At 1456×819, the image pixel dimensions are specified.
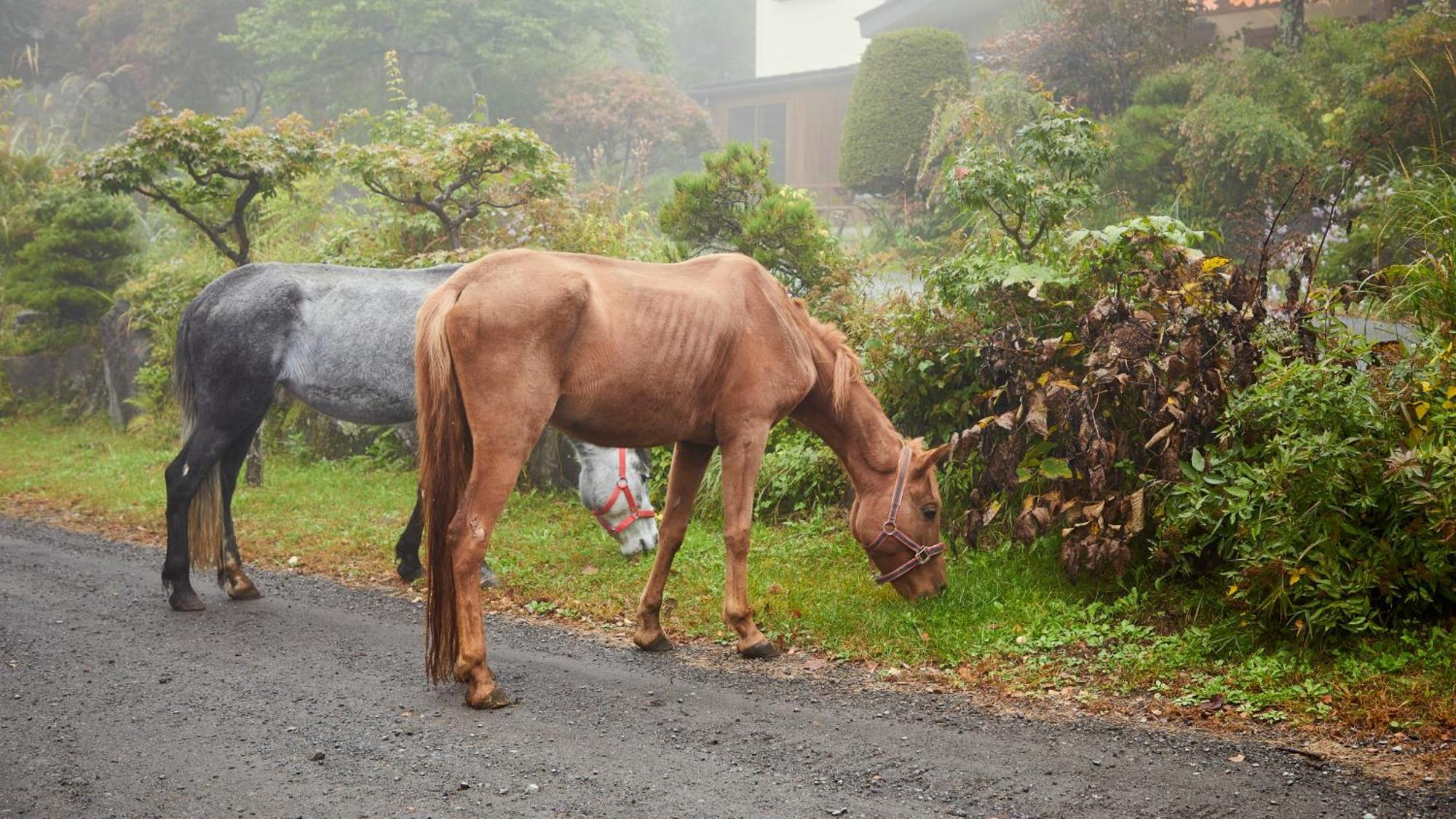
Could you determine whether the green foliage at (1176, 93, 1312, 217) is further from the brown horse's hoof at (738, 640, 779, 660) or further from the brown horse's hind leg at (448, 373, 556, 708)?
the brown horse's hind leg at (448, 373, 556, 708)

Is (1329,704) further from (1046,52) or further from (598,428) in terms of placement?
(1046,52)

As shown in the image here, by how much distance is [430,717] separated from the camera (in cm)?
484

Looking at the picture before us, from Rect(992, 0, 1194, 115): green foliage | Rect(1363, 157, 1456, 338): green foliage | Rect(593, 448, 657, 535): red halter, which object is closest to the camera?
Rect(1363, 157, 1456, 338): green foliage

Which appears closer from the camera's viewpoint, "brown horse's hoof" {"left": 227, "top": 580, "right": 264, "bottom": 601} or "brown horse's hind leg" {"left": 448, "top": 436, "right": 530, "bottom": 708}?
"brown horse's hind leg" {"left": 448, "top": 436, "right": 530, "bottom": 708}

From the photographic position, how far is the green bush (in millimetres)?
4832

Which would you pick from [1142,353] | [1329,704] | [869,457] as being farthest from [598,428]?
[1329,704]

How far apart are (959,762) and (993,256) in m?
4.09

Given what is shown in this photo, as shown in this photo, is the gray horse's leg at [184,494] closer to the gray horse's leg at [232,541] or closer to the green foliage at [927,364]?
the gray horse's leg at [232,541]

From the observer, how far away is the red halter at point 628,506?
7.48m

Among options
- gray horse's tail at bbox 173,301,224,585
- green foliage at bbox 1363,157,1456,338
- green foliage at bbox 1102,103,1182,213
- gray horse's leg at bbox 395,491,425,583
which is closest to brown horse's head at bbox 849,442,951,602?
green foliage at bbox 1363,157,1456,338

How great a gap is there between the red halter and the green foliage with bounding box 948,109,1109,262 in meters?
2.67

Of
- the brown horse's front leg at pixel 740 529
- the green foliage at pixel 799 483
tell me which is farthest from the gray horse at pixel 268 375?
the brown horse's front leg at pixel 740 529

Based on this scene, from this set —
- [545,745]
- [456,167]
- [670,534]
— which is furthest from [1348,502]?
[456,167]

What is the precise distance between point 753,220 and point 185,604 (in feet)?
15.5
